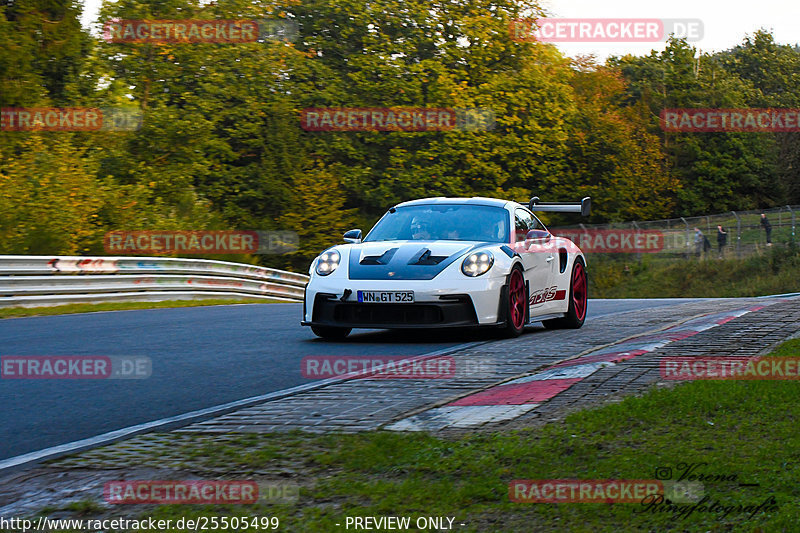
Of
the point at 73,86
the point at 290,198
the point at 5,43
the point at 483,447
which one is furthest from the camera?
the point at 290,198

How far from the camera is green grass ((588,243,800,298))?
42.6 m

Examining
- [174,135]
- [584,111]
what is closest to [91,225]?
[174,135]

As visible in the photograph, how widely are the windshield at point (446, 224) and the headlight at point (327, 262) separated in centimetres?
88

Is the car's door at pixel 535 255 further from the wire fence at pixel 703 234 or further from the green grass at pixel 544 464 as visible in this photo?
the wire fence at pixel 703 234

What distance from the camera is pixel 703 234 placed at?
149ft

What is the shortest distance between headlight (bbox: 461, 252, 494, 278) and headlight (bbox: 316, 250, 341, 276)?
1268 mm

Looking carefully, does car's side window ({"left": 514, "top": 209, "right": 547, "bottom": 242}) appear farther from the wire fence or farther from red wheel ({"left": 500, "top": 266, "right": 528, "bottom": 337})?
the wire fence

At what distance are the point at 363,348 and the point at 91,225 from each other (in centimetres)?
1803

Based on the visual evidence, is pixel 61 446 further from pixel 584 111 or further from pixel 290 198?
pixel 584 111

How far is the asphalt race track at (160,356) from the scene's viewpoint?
5898mm

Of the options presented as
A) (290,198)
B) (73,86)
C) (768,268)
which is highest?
(73,86)

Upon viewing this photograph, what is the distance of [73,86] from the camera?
33.8 m
